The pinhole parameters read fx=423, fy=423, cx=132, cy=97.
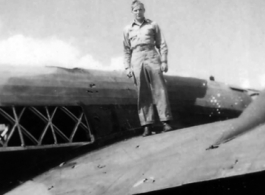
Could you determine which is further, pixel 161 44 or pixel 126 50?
pixel 126 50

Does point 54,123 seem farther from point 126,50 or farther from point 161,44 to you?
point 161,44

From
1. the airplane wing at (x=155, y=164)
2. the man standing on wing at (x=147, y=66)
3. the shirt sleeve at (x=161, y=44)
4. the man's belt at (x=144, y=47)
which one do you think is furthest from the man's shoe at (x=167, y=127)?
the man's belt at (x=144, y=47)

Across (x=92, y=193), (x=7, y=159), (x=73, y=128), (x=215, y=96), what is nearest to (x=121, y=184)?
(x=92, y=193)

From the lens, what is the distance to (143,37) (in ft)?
26.0

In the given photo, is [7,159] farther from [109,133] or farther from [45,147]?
[109,133]

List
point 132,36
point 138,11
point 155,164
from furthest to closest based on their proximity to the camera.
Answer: point 132,36 < point 138,11 < point 155,164

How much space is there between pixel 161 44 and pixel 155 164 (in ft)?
10.5

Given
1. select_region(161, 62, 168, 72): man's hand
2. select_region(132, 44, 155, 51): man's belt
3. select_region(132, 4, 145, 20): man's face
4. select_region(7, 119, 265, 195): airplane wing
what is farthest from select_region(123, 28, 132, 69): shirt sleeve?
select_region(7, 119, 265, 195): airplane wing

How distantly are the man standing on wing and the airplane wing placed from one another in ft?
1.86

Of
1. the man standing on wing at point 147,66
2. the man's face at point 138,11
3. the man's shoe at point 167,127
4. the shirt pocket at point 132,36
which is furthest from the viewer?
the shirt pocket at point 132,36

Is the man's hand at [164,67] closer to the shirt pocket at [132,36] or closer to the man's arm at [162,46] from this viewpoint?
the man's arm at [162,46]

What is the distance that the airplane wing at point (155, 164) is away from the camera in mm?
4230

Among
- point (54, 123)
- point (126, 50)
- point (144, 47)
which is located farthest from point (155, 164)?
point (54, 123)

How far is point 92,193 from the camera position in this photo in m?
5.06
